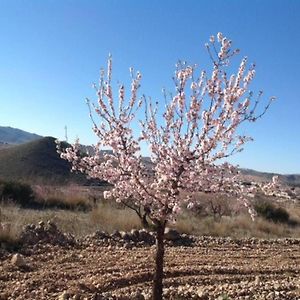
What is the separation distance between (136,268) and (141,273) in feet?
1.63

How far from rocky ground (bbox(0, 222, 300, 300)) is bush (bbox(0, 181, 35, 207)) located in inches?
464

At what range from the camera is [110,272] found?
10156mm

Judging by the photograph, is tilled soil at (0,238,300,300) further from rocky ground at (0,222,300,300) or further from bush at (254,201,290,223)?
bush at (254,201,290,223)

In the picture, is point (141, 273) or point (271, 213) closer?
point (141, 273)

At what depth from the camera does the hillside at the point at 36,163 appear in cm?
5288

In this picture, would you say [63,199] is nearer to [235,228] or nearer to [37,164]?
[235,228]

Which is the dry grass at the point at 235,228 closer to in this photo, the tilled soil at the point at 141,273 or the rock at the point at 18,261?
the tilled soil at the point at 141,273

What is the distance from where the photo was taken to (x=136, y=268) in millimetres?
10539

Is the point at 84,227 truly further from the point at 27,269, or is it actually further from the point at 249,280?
the point at 249,280

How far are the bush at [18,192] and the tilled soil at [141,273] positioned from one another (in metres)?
12.3

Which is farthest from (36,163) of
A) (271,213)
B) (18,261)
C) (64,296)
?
(64,296)

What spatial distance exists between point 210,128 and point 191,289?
3359 mm

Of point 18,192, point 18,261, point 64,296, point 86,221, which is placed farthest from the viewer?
point 18,192

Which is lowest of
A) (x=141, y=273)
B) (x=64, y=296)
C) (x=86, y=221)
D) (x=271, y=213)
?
(x=64, y=296)
